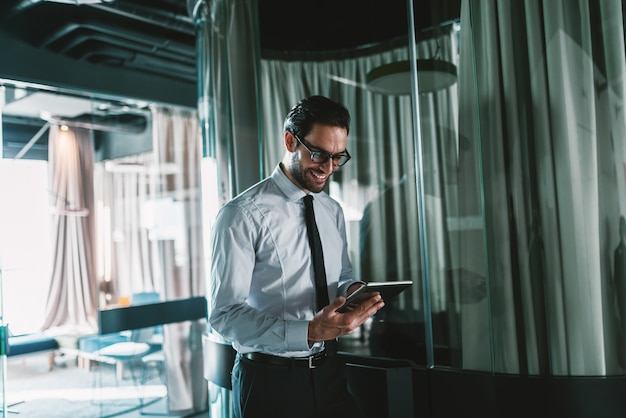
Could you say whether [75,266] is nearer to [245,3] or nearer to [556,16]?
[245,3]

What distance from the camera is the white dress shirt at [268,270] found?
1.62 metres

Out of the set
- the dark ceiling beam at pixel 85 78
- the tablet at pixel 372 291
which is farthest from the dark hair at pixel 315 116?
the dark ceiling beam at pixel 85 78

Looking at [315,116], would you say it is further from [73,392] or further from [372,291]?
[73,392]

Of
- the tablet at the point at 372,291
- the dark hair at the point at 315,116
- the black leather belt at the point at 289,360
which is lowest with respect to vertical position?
the black leather belt at the point at 289,360

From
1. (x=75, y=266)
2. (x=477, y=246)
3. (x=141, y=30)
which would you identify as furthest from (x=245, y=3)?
(x=75, y=266)

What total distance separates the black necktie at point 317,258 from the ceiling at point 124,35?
1.94 meters

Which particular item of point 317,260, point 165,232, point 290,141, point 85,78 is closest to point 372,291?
point 317,260

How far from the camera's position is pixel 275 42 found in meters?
3.92

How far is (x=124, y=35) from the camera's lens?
160 inches

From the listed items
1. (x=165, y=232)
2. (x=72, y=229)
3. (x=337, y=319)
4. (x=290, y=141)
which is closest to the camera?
(x=337, y=319)

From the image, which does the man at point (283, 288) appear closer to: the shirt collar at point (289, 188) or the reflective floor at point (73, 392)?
the shirt collar at point (289, 188)

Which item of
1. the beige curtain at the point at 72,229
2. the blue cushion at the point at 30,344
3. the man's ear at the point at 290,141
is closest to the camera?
the man's ear at the point at 290,141

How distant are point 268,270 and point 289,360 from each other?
30 cm

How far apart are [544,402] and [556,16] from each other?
1.38 meters
